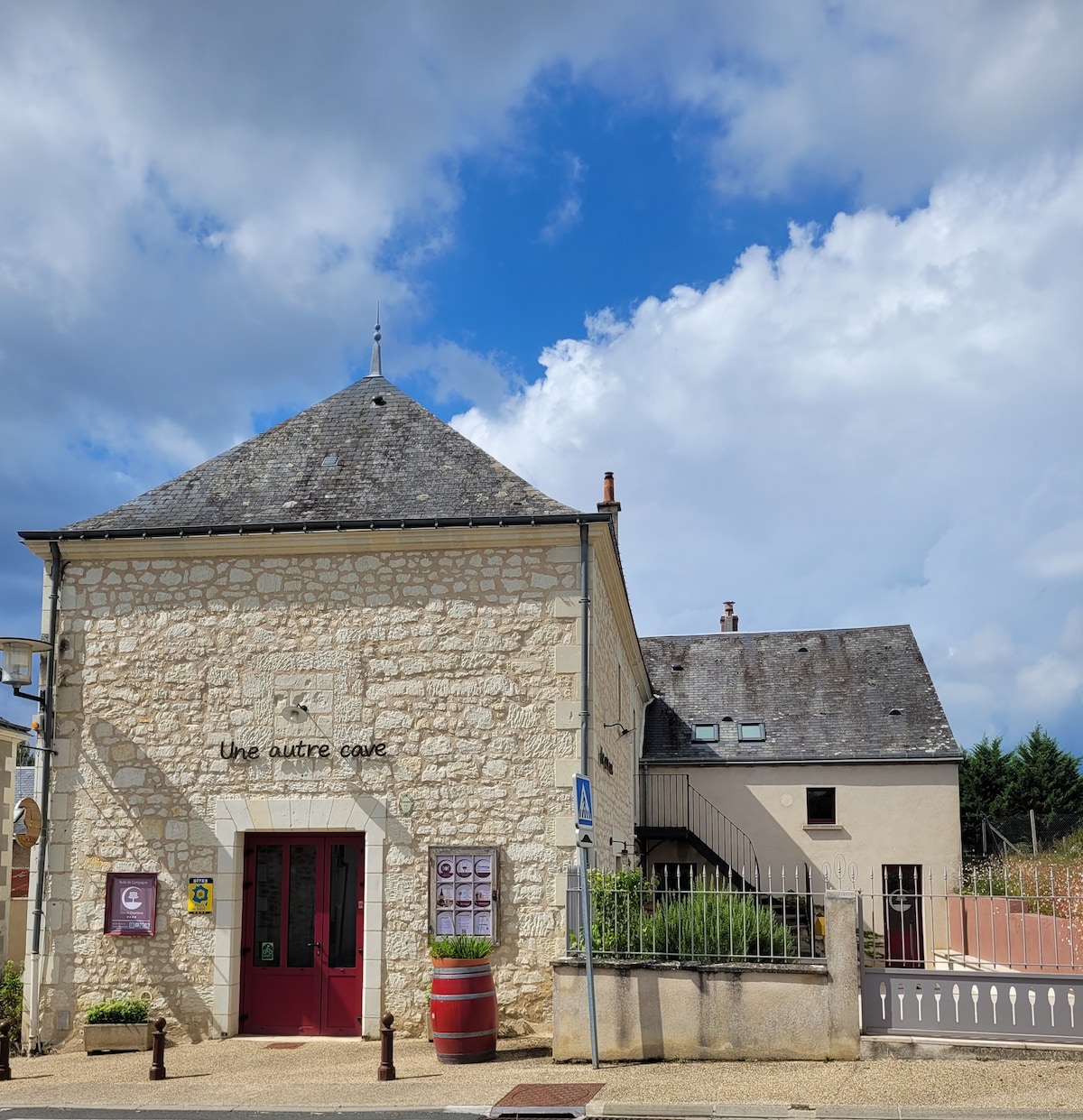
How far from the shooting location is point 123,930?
451 inches

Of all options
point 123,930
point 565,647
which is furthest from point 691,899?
point 123,930

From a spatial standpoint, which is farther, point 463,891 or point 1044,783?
point 1044,783

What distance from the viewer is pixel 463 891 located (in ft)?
36.3

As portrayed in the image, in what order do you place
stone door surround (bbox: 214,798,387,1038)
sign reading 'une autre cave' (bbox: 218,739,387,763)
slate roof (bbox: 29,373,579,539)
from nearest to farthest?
stone door surround (bbox: 214,798,387,1038) → sign reading 'une autre cave' (bbox: 218,739,387,763) → slate roof (bbox: 29,373,579,539)

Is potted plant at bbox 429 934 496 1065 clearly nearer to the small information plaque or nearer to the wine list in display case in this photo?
the wine list in display case

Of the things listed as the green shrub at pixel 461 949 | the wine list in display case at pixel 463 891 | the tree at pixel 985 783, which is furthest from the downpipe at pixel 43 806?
the tree at pixel 985 783

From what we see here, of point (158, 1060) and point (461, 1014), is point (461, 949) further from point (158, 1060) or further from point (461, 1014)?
point (158, 1060)

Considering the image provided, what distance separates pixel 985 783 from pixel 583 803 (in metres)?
25.4

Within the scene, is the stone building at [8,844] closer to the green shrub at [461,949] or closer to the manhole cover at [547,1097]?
the green shrub at [461,949]

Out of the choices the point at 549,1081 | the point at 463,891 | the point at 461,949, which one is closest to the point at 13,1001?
the point at 463,891

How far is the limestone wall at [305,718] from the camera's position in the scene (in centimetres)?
1123

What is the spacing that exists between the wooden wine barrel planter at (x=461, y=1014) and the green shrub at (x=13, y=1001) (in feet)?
15.7

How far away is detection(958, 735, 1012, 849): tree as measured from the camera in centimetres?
3136

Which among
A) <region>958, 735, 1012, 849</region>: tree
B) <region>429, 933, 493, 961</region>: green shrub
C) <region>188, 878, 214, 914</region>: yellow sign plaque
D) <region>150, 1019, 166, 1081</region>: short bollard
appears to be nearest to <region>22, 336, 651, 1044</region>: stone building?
<region>188, 878, 214, 914</region>: yellow sign plaque
